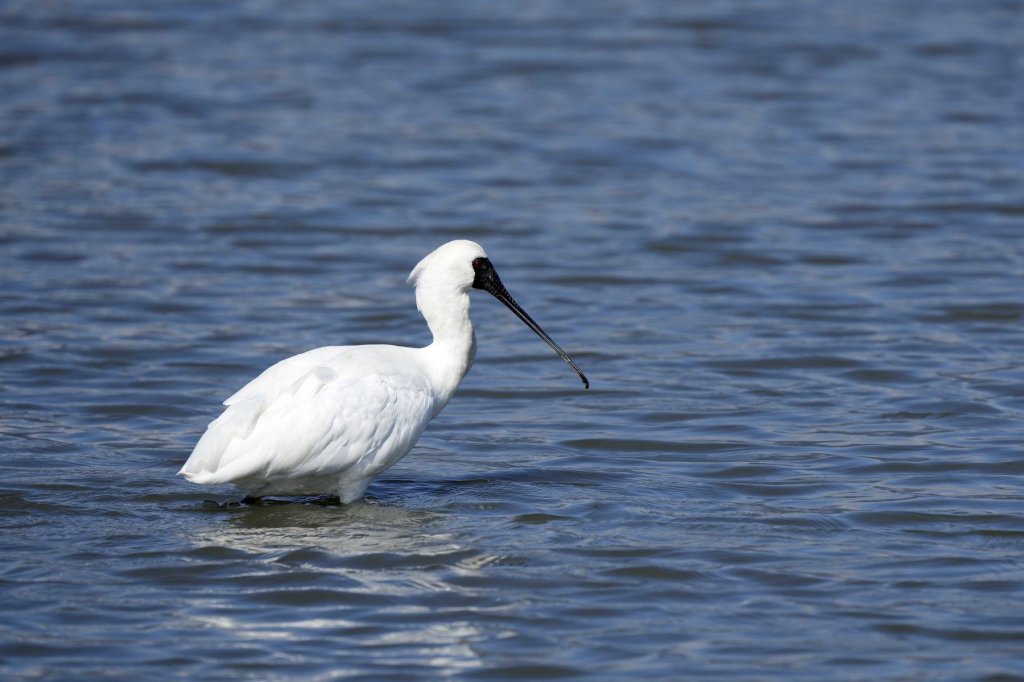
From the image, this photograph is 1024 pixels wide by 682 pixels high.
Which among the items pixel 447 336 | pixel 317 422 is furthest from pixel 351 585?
pixel 447 336

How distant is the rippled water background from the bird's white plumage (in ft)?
0.99

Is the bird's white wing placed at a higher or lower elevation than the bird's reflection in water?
higher

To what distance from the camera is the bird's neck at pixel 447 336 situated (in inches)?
370

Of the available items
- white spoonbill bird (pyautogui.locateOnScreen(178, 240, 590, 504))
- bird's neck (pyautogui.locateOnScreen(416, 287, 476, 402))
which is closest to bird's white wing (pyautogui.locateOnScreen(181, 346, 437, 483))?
white spoonbill bird (pyautogui.locateOnScreen(178, 240, 590, 504))

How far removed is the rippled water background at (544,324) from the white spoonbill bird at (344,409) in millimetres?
282

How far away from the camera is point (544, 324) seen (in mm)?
13117

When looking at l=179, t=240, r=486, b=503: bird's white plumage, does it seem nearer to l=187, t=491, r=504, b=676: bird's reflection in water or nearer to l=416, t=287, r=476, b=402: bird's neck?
l=416, t=287, r=476, b=402: bird's neck

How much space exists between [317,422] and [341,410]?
143 mm

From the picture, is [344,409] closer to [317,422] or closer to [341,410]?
[341,410]

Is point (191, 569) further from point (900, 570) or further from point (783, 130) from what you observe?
point (783, 130)

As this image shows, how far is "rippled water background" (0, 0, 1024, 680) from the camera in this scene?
291 inches

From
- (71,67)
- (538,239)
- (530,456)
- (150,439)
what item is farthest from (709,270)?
(71,67)

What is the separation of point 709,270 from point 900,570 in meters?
6.81

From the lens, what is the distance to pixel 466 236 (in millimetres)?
15766
